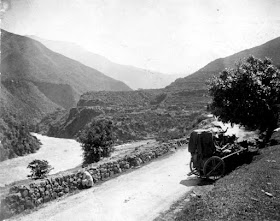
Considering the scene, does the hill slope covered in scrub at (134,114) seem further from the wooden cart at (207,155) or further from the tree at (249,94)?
the wooden cart at (207,155)

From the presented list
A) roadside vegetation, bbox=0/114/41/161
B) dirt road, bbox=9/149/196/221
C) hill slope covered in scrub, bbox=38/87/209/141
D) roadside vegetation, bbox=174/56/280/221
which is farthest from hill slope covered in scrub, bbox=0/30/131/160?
dirt road, bbox=9/149/196/221

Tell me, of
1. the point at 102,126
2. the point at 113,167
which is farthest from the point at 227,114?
the point at 102,126

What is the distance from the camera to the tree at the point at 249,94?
17625 mm

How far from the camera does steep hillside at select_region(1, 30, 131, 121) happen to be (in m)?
102

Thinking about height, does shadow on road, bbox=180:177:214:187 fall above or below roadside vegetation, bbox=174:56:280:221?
below

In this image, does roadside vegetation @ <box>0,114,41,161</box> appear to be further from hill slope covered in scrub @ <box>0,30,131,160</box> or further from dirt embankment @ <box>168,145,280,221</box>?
dirt embankment @ <box>168,145,280,221</box>

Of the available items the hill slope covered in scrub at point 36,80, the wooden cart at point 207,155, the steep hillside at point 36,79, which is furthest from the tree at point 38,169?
the steep hillside at point 36,79

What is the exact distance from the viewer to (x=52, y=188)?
42.4 ft

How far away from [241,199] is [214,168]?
3531 mm

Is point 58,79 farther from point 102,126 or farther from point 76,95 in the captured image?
point 102,126

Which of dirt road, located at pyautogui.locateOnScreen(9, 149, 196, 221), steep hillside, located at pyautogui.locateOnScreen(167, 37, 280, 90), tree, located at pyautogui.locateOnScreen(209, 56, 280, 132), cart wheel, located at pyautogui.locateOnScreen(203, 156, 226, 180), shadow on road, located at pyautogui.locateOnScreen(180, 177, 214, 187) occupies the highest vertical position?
steep hillside, located at pyautogui.locateOnScreen(167, 37, 280, 90)

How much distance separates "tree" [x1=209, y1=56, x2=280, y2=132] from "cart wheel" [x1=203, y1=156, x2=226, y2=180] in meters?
5.62

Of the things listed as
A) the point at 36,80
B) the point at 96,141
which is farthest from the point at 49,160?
the point at 36,80

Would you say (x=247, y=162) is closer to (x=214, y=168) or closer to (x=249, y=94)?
(x=214, y=168)
